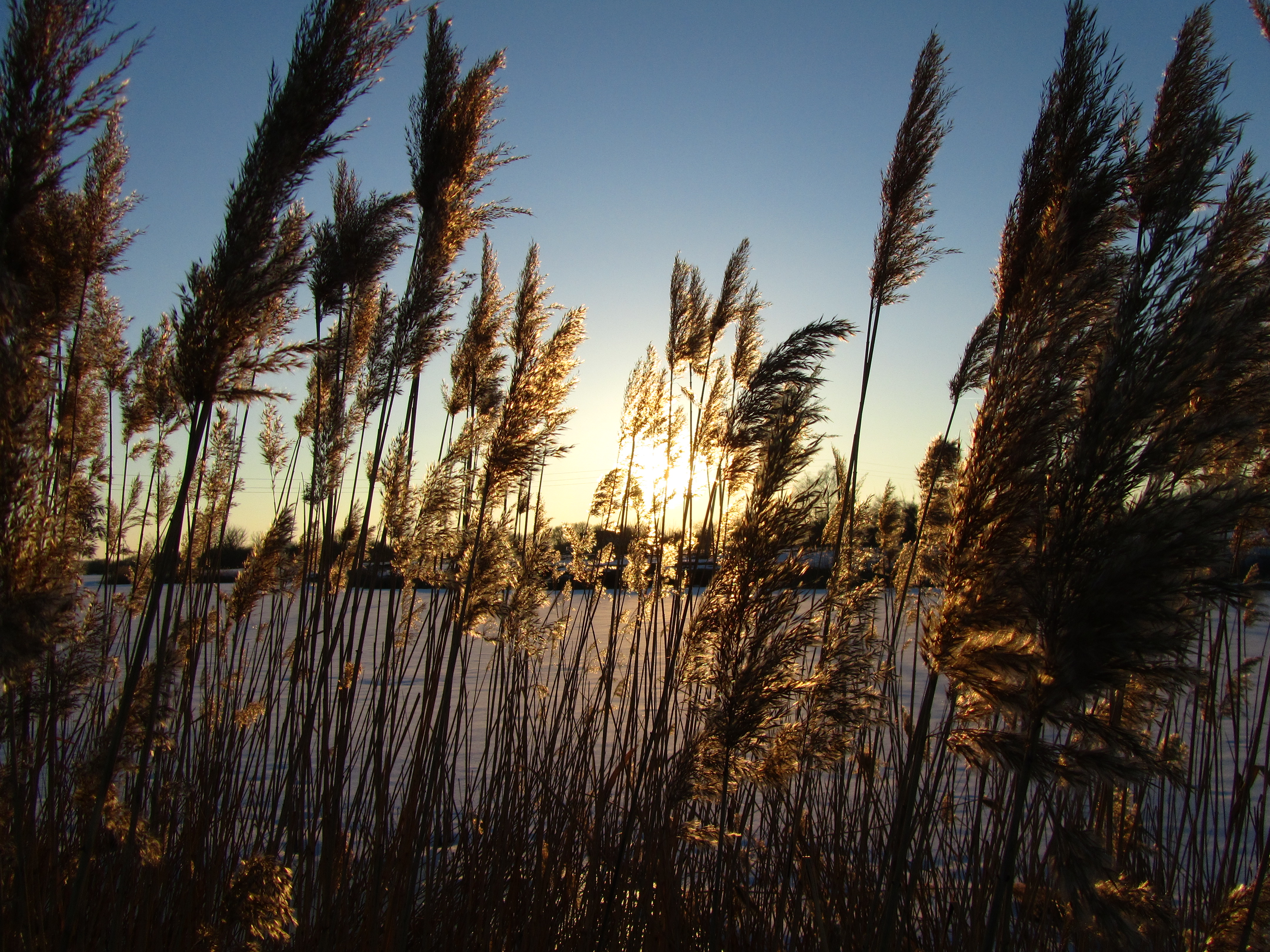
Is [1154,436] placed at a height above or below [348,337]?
below

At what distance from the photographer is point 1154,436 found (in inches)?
52.5

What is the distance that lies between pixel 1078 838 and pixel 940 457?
5.73 ft

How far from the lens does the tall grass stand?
1369 mm

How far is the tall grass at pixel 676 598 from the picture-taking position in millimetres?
1369

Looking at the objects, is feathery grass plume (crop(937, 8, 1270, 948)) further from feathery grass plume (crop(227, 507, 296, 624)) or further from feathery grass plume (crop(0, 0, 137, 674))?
feathery grass plume (crop(227, 507, 296, 624))

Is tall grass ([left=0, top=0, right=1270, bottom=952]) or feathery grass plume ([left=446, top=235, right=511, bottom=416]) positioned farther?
feathery grass plume ([left=446, top=235, right=511, bottom=416])

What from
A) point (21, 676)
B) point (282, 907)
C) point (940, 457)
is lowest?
point (282, 907)

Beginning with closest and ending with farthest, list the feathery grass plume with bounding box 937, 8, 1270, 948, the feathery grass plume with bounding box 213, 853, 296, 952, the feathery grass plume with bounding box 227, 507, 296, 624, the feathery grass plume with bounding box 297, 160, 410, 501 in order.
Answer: the feathery grass plume with bounding box 937, 8, 1270, 948
the feathery grass plume with bounding box 213, 853, 296, 952
the feathery grass plume with bounding box 297, 160, 410, 501
the feathery grass plume with bounding box 227, 507, 296, 624

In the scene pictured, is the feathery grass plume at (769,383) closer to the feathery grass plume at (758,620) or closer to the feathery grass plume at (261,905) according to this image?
the feathery grass plume at (758,620)

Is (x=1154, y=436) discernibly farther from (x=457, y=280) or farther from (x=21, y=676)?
(x=21, y=676)

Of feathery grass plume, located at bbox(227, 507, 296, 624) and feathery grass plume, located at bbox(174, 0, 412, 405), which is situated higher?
feathery grass plume, located at bbox(174, 0, 412, 405)

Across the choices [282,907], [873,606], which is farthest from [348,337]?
[873,606]

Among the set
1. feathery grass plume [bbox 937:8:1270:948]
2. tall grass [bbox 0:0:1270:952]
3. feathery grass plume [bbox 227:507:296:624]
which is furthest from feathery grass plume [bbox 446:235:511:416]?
feathery grass plume [bbox 937:8:1270:948]

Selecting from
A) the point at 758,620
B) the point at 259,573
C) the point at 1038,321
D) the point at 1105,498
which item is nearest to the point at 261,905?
the point at 758,620
